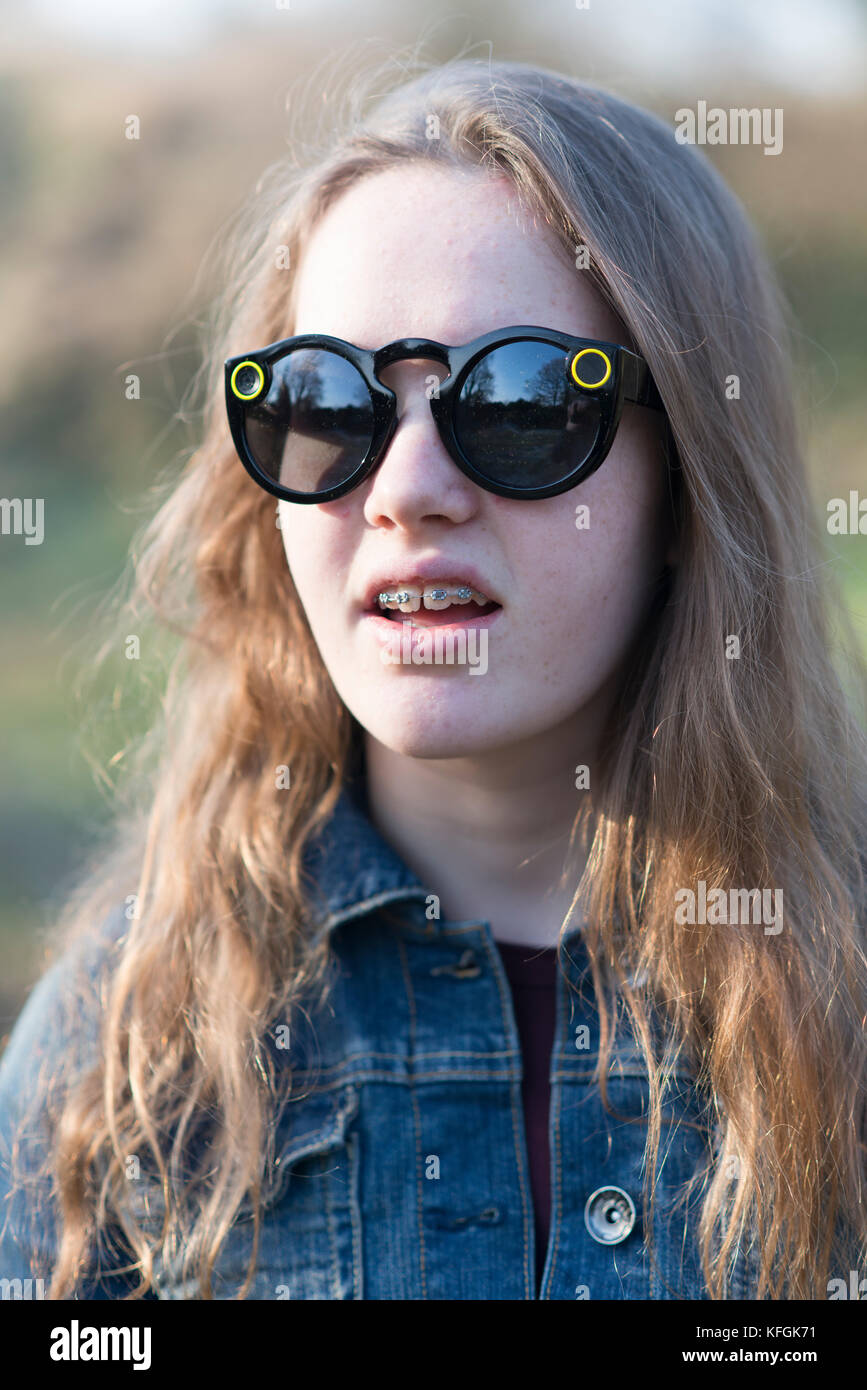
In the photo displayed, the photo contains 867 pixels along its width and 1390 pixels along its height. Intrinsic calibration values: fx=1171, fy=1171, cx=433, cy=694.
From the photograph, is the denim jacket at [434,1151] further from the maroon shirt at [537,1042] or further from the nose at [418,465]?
the nose at [418,465]

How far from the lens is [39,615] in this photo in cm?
551

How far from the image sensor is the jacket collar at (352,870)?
6.03ft

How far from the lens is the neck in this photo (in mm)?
1818

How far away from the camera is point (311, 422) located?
1.65 m

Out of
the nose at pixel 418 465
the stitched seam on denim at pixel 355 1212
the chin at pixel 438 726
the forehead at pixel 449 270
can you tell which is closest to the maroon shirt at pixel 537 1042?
the stitched seam on denim at pixel 355 1212

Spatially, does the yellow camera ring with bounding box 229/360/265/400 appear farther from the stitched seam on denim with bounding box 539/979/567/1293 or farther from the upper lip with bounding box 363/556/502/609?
the stitched seam on denim with bounding box 539/979/567/1293

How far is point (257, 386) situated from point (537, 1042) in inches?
42.0

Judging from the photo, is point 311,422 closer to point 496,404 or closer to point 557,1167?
point 496,404

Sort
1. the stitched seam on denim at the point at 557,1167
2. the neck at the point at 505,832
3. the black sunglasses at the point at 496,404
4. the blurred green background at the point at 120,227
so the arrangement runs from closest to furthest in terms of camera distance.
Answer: the black sunglasses at the point at 496,404 → the stitched seam on denim at the point at 557,1167 → the neck at the point at 505,832 → the blurred green background at the point at 120,227

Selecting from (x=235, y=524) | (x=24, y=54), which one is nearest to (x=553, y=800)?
(x=235, y=524)

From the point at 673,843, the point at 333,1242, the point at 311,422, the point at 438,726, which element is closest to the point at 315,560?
the point at 311,422

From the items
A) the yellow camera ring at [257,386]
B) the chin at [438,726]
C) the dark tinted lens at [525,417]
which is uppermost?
the yellow camera ring at [257,386]

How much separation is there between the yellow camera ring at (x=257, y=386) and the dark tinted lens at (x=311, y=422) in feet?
0.04
